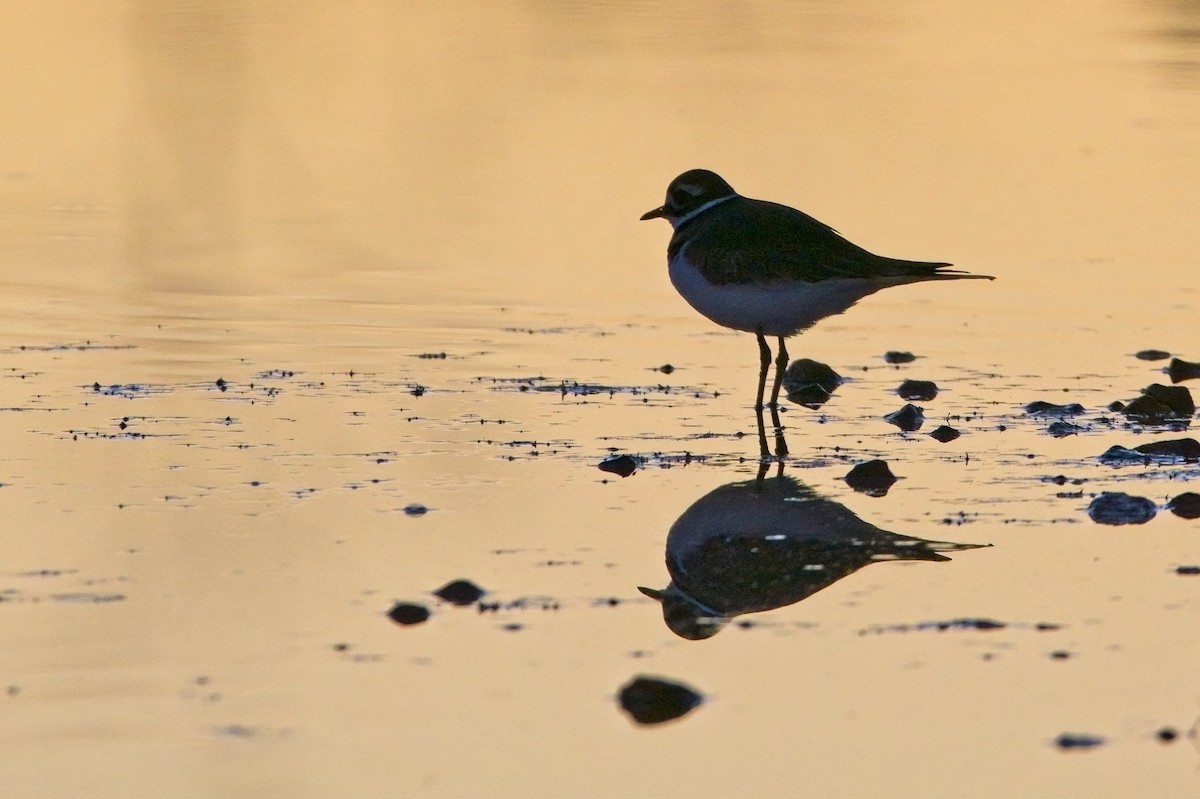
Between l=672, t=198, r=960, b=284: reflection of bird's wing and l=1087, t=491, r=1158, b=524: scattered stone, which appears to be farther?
l=672, t=198, r=960, b=284: reflection of bird's wing

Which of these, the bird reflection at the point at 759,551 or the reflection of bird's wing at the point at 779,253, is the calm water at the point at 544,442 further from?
the reflection of bird's wing at the point at 779,253

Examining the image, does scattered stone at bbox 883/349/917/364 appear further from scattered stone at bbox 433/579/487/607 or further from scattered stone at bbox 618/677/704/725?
scattered stone at bbox 618/677/704/725

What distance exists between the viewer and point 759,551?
6.19 meters

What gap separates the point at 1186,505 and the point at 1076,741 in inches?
93.6

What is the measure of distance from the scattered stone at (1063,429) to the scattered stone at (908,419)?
1.74ft

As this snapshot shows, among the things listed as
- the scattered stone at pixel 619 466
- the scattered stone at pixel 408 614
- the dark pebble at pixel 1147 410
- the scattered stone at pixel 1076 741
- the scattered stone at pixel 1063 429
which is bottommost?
the scattered stone at pixel 1076 741

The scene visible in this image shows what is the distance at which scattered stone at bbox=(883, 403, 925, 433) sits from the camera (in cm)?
824

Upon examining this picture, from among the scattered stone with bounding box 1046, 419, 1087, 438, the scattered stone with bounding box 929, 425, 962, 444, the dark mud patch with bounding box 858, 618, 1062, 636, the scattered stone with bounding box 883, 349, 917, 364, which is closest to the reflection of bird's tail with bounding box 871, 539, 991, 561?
the dark mud patch with bounding box 858, 618, 1062, 636

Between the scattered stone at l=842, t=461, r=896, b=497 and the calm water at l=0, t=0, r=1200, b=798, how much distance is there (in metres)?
0.07

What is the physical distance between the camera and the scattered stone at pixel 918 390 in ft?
29.0

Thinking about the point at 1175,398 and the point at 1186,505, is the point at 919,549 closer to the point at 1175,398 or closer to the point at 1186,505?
the point at 1186,505

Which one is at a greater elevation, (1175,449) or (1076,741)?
(1175,449)

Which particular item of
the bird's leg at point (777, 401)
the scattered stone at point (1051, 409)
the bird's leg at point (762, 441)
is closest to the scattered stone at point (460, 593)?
the bird's leg at point (762, 441)

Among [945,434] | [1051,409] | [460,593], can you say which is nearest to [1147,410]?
[1051,409]
